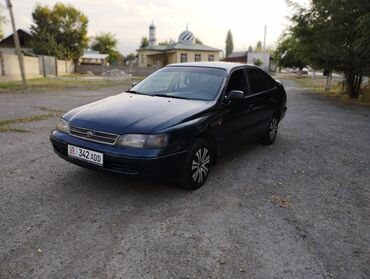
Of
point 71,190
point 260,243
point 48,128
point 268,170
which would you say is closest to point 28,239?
point 71,190

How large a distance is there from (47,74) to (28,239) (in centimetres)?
3145

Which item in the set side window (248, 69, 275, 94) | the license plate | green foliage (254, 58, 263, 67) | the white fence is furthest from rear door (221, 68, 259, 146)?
green foliage (254, 58, 263, 67)

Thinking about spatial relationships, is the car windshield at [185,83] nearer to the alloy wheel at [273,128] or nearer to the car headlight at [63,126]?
the car headlight at [63,126]

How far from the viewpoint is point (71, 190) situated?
3.94 meters

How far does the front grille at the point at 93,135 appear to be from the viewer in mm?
3514

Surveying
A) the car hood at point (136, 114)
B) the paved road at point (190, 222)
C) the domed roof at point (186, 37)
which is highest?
the domed roof at point (186, 37)

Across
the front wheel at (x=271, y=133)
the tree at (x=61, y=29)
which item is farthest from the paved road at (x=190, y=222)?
the tree at (x=61, y=29)

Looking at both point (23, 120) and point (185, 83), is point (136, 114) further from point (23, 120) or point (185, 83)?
point (23, 120)

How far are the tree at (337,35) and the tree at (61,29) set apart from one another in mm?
33968

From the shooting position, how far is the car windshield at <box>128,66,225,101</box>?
455 cm

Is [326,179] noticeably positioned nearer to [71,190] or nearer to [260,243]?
[260,243]

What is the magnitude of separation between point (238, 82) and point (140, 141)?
224cm

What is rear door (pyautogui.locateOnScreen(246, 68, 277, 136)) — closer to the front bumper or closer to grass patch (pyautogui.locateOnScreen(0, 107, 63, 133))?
the front bumper

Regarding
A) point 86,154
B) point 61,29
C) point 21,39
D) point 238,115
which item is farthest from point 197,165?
point 21,39
